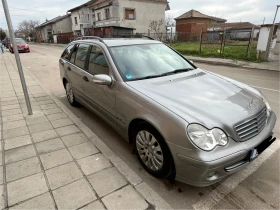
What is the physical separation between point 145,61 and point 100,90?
832mm

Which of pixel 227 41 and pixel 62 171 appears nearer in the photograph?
pixel 62 171

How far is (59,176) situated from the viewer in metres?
2.46

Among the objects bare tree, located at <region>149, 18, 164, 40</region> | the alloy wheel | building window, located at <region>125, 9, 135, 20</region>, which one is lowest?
the alloy wheel

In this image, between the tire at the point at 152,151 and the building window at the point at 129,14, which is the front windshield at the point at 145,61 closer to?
the tire at the point at 152,151

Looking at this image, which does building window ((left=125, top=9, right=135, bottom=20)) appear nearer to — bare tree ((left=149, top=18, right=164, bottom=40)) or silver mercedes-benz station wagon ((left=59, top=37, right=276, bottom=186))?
bare tree ((left=149, top=18, right=164, bottom=40))

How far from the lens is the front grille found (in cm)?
204

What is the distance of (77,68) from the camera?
4020 mm

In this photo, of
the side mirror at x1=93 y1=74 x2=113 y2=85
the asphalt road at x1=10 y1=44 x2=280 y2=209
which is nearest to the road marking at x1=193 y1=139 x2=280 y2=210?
the asphalt road at x1=10 y1=44 x2=280 y2=209

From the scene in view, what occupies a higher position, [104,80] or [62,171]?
[104,80]

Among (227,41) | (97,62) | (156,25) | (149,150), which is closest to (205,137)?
(149,150)

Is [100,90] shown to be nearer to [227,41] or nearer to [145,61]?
[145,61]

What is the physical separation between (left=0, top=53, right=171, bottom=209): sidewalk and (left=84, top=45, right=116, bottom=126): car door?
0.47m

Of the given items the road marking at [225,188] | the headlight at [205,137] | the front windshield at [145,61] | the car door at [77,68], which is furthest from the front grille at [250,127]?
the car door at [77,68]

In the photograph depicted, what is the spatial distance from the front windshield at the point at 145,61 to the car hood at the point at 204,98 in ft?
0.67
